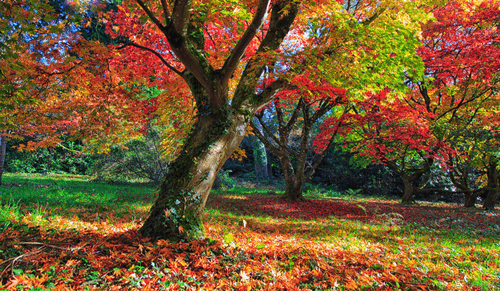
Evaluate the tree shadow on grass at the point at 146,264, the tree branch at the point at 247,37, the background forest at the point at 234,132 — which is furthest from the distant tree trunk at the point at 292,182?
the tree branch at the point at 247,37

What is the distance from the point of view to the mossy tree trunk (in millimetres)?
3166

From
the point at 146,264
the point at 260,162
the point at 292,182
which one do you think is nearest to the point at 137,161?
the point at 292,182

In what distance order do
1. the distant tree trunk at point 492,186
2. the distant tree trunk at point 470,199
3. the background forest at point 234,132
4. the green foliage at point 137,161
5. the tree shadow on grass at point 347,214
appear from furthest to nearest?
1. the distant tree trunk at point 470,199
2. the green foliage at point 137,161
3. the distant tree trunk at point 492,186
4. the tree shadow on grass at point 347,214
5. the background forest at point 234,132

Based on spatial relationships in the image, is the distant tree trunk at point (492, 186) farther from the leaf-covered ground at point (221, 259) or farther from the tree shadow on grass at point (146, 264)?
the tree shadow on grass at point (146, 264)

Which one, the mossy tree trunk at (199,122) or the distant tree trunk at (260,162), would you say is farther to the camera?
the distant tree trunk at (260,162)

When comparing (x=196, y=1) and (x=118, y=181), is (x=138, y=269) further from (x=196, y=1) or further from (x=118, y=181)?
(x=118, y=181)

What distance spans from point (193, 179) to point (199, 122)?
36.9 inches

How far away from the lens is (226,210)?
688cm

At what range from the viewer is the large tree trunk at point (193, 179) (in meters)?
3.11

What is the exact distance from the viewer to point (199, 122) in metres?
3.82

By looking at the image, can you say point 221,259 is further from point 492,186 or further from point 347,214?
point 492,186

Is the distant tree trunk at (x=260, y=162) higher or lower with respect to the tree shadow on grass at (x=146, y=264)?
higher

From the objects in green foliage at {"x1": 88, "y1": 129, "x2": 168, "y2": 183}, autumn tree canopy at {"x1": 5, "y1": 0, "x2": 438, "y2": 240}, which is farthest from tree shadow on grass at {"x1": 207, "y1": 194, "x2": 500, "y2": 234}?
green foliage at {"x1": 88, "y1": 129, "x2": 168, "y2": 183}

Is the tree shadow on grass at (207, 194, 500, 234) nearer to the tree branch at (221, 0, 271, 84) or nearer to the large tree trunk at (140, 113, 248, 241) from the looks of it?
the large tree trunk at (140, 113, 248, 241)
